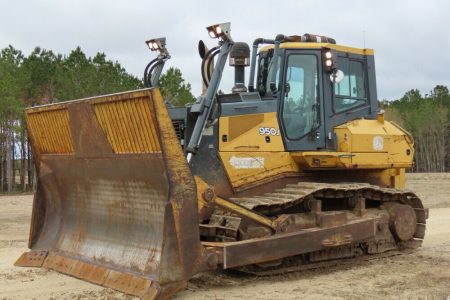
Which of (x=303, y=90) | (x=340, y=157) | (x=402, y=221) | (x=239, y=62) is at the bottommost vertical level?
(x=402, y=221)

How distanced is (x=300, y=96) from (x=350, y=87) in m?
1.01

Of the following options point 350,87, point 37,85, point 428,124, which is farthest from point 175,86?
point 428,124

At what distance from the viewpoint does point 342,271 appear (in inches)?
295

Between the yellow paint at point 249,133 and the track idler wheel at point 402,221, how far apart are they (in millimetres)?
2063

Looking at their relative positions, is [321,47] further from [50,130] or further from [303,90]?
[50,130]

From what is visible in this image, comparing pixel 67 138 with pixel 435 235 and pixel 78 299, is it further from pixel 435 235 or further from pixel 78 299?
pixel 435 235

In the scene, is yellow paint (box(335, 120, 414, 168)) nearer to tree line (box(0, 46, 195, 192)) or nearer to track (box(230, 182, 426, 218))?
track (box(230, 182, 426, 218))

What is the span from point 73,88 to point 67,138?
26.0 meters

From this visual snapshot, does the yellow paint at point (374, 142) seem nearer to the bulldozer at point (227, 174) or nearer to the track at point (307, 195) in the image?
the bulldozer at point (227, 174)

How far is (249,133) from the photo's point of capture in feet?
24.0

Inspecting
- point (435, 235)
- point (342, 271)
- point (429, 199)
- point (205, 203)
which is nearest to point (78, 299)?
point (205, 203)

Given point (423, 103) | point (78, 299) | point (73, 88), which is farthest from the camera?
point (423, 103)

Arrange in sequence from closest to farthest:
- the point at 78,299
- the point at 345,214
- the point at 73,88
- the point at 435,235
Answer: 1. the point at 78,299
2. the point at 345,214
3. the point at 435,235
4. the point at 73,88

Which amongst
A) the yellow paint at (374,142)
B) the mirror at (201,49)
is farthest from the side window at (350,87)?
the mirror at (201,49)
